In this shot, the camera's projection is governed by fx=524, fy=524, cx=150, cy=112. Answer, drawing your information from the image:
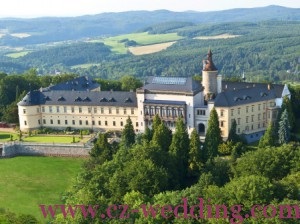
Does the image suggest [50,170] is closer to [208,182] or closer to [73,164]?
[73,164]

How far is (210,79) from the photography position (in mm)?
75375

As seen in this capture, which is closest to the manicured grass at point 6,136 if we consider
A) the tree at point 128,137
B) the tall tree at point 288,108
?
the tree at point 128,137

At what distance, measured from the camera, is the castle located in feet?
243

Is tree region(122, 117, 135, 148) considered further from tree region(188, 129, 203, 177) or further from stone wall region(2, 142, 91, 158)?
tree region(188, 129, 203, 177)

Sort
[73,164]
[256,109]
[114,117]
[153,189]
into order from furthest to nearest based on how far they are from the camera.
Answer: [114,117] < [256,109] < [73,164] < [153,189]

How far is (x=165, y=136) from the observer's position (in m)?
64.2

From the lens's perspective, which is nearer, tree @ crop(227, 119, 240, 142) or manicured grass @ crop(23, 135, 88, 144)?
tree @ crop(227, 119, 240, 142)

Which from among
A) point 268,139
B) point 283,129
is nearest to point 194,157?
point 268,139

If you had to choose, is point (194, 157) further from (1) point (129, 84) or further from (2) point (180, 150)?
(1) point (129, 84)

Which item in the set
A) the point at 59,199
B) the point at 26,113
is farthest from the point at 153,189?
the point at 26,113

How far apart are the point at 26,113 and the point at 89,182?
3161cm

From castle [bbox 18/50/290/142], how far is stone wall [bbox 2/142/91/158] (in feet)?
29.5

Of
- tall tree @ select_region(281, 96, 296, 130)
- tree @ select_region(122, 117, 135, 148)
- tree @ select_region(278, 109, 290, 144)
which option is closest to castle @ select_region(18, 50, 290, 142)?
tall tree @ select_region(281, 96, 296, 130)

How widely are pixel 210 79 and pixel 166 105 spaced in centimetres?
735
